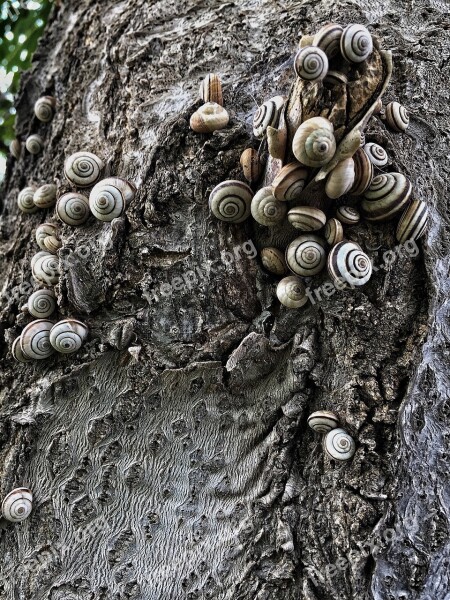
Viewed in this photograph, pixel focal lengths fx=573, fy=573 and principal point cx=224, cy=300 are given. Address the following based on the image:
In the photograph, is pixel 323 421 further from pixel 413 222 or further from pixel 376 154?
pixel 376 154

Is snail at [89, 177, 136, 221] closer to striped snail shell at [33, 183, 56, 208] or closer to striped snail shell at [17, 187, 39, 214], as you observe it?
striped snail shell at [33, 183, 56, 208]

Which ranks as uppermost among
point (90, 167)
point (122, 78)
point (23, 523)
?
point (122, 78)

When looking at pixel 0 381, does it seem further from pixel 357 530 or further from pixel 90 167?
pixel 357 530

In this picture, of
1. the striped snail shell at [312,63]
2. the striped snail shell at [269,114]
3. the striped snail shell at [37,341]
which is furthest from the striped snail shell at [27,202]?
the striped snail shell at [312,63]

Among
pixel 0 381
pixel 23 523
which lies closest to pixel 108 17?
pixel 0 381

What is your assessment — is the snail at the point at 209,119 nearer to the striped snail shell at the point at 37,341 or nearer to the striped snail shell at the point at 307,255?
the striped snail shell at the point at 307,255

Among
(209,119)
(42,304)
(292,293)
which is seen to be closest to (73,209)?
(42,304)

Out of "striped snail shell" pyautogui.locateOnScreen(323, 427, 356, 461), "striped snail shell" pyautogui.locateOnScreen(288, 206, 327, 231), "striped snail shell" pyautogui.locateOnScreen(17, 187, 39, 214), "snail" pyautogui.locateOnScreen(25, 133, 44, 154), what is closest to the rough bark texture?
"striped snail shell" pyautogui.locateOnScreen(323, 427, 356, 461)
